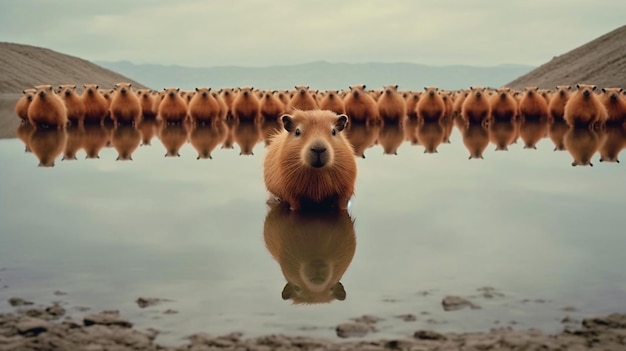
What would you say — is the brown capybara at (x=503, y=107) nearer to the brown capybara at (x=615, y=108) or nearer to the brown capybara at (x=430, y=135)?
the brown capybara at (x=430, y=135)

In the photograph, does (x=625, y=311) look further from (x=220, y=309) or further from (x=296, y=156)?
(x=296, y=156)

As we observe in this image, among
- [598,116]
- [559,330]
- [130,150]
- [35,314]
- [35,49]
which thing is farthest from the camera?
[35,49]

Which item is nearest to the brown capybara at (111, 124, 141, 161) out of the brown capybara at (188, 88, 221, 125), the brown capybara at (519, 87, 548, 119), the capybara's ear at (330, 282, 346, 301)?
the brown capybara at (188, 88, 221, 125)

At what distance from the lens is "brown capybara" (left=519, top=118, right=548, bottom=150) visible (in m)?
20.3

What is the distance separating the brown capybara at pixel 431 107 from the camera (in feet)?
105

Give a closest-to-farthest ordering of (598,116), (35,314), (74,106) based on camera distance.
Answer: (35,314) < (598,116) < (74,106)

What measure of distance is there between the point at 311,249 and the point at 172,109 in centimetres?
2338

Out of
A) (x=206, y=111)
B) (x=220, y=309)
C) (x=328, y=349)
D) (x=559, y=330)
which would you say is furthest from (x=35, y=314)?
(x=206, y=111)

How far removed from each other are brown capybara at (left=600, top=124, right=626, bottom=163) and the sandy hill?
48.7 meters

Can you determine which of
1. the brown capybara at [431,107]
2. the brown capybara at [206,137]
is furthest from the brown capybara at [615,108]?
the brown capybara at [206,137]

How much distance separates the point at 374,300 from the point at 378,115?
24060 millimetres

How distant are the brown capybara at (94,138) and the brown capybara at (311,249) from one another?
8.81m

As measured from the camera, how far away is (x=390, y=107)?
2984 cm

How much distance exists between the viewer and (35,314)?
5.40 metres
